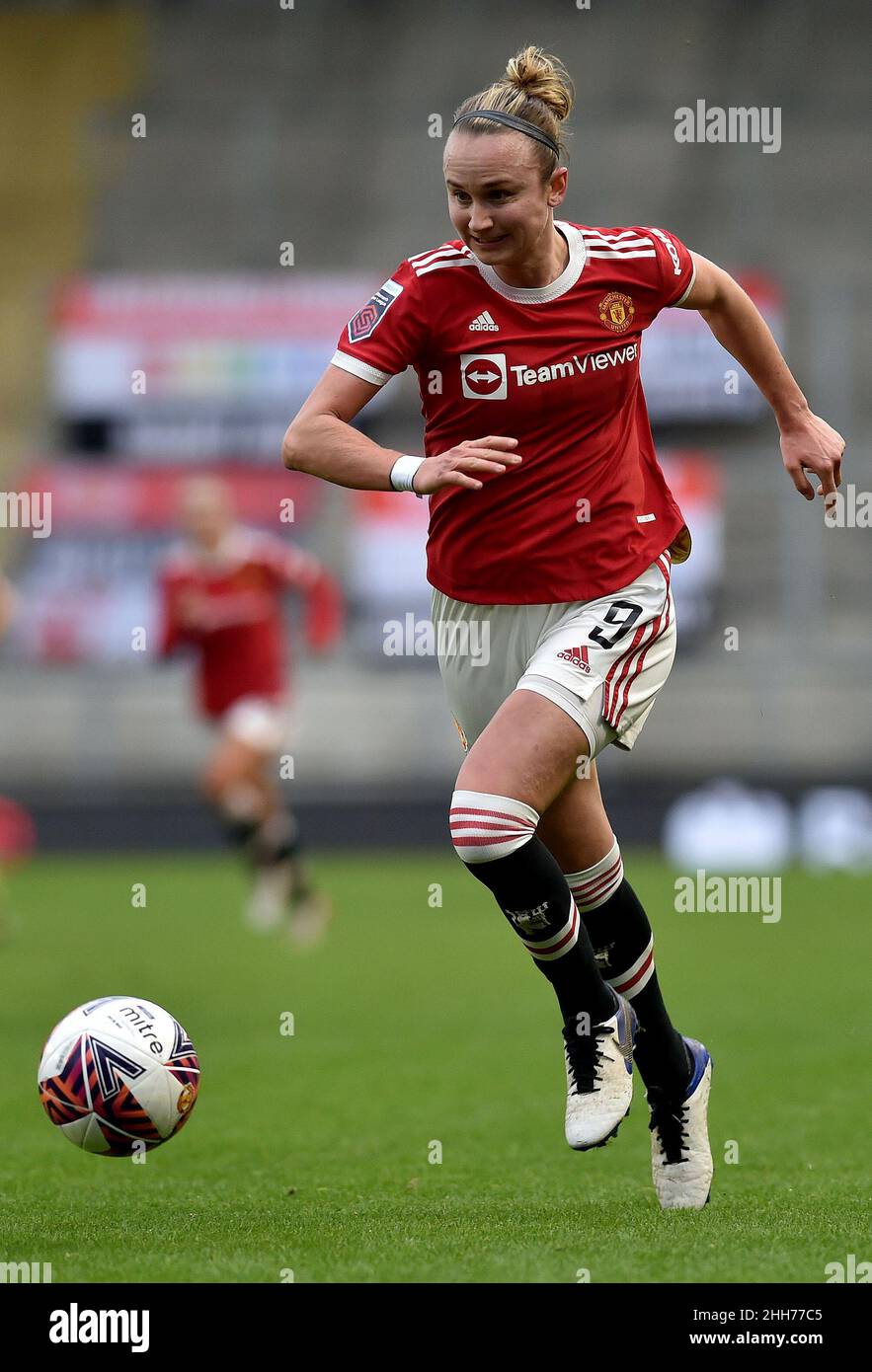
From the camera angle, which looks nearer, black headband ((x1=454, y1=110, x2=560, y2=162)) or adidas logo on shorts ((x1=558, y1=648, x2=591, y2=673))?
black headband ((x1=454, y1=110, x2=560, y2=162))

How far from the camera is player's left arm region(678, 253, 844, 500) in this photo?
4855 millimetres

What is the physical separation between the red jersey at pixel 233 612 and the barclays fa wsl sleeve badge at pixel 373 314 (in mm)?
8049

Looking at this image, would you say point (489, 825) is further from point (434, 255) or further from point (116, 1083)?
point (434, 255)

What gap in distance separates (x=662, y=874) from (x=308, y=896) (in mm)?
3836

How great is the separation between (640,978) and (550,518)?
1167 millimetres

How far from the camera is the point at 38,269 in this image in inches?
921

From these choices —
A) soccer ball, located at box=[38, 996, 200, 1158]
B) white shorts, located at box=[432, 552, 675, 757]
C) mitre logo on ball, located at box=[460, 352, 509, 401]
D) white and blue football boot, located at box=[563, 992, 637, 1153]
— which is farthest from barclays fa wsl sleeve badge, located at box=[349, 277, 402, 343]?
soccer ball, located at box=[38, 996, 200, 1158]

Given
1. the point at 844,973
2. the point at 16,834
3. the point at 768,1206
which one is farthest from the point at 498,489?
the point at 16,834

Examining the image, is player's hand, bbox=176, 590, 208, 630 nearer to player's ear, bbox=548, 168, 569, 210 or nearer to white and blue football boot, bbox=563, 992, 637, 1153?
A: player's ear, bbox=548, 168, 569, 210

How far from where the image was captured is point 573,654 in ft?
14.8

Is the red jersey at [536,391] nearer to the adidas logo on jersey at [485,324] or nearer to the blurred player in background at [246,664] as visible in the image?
the adidas logo on jersey at [485,324]

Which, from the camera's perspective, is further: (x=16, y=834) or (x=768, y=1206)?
(x=16, y=834)

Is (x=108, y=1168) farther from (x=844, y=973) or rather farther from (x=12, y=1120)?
(x=844, y=973)

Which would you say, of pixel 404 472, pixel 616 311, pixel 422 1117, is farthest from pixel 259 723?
pixel 404 472
